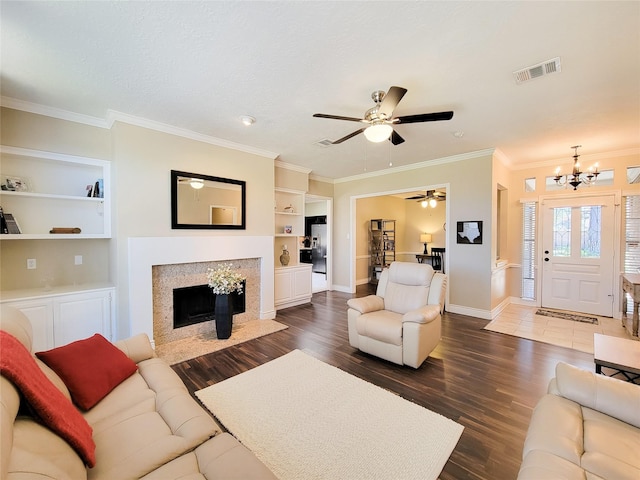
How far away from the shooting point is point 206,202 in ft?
12.5

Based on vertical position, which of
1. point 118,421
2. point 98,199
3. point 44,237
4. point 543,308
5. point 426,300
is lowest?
point 543,308

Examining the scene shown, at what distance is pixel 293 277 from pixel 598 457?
4565 millimetres

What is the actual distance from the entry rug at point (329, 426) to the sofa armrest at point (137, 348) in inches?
26.6

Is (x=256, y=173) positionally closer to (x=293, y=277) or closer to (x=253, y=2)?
(x=293, y=277)

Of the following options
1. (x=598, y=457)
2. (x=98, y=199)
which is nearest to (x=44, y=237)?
(x=98, y=199)

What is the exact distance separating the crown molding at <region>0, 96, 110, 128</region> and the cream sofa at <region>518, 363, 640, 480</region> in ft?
16.0

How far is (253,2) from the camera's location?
1.63m

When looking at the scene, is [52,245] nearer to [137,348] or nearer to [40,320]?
[40,320]

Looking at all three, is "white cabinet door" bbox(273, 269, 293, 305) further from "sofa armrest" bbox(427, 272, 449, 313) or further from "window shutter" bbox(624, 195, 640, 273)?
"window shutter" bbox(624, 195, 640, 273)

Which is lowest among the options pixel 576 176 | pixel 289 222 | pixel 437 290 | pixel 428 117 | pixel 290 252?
pixel 437 290

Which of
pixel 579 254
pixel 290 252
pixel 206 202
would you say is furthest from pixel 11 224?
pixel 579 254

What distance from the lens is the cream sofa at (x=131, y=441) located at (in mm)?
854

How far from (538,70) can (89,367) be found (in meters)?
4.04

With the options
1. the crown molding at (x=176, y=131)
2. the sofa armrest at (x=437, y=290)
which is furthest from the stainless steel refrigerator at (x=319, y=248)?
the sofa armrest at (x=437, y=290)
